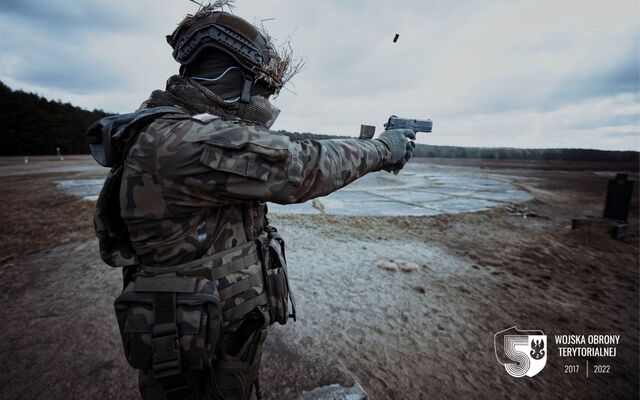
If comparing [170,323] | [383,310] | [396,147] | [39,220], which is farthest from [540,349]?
[39,220]

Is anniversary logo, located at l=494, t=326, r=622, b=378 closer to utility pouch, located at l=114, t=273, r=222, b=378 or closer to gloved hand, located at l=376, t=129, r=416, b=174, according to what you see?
gloved hand, located at l=376, t=129, r=416, b=174

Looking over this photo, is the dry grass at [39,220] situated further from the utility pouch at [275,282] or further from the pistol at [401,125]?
the pistol at [401,125]

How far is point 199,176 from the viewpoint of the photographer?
118 cm

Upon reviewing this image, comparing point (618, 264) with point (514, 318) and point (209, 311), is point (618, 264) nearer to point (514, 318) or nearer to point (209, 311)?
point (514, 318)

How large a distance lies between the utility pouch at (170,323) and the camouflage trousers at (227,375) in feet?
0.58

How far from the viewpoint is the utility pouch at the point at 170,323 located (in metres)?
1.33

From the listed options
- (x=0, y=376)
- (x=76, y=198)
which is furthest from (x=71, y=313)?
(x=76, y=198)

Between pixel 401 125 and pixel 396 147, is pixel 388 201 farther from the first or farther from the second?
pixel 396 147

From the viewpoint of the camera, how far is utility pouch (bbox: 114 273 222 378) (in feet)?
4.38

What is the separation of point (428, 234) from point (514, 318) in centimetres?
330

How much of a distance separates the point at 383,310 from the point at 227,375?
261 cm

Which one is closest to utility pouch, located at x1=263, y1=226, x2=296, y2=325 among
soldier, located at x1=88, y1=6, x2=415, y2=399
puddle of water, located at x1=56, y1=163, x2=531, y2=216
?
soldier, located at x1=88, y1=6, x2=415, y2=399

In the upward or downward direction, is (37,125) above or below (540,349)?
above

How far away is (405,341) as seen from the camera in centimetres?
318
